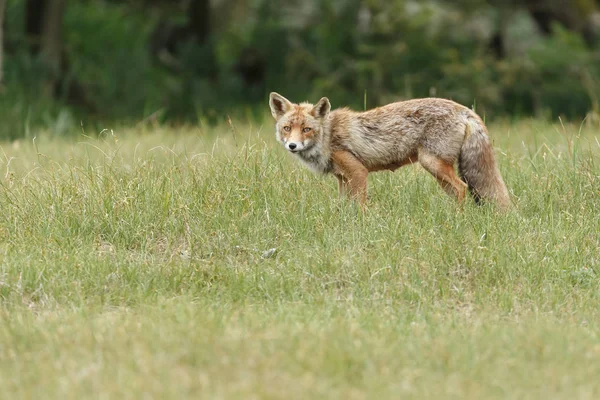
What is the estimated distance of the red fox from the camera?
784cm

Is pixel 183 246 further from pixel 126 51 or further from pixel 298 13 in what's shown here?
pixel 298 13

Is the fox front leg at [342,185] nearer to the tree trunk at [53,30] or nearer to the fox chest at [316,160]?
the fox chest at [316,160]

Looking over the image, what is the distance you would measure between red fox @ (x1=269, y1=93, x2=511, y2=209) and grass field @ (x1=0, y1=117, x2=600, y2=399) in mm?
207

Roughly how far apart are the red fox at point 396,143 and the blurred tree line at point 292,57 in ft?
25.6

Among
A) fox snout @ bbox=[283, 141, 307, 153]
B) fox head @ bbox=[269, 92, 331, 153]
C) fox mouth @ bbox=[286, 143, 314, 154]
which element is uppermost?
fox head @ bbox=[269, 92, 331, 153]

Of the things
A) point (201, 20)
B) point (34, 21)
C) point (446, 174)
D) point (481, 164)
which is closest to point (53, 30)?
point (34, 21)

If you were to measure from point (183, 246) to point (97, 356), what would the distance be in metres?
2.28

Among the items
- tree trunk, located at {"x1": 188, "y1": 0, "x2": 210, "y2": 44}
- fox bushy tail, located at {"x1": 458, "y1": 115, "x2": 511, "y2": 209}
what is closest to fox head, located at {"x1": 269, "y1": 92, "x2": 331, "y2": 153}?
fox bushy tail, located at {"x1": 458, "y1": 115, "x2": 511, "y2": 209}

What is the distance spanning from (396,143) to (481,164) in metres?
0.77

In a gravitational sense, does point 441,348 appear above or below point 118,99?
above

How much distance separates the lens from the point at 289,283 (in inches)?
254

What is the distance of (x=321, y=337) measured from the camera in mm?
5102

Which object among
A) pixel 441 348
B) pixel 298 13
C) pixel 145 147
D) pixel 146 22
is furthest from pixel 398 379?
pixel 146 22

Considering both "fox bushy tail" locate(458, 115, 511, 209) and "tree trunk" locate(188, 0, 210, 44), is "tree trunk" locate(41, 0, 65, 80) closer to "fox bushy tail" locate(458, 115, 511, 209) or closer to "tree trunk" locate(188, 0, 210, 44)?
"tree trunk" locate(188, 0, 210, 44)
